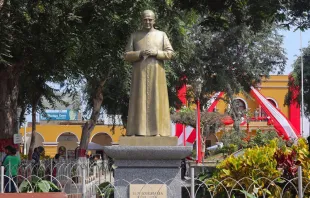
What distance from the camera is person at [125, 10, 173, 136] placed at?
387 inches

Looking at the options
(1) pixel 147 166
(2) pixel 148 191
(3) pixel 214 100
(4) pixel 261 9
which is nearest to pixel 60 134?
(3) pixel 214 100

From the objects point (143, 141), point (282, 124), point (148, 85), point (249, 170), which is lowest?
point (249, 170)

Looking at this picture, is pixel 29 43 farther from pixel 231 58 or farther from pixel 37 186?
pixel 231 58

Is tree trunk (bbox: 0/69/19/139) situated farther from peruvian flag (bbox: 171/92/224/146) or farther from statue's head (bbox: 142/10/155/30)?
peruvian flag (bbox: 171/92/224/146)

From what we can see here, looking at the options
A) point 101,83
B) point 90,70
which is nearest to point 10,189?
point 90,70

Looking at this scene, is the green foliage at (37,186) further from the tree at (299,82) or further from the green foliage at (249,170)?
the tree at (299,82)

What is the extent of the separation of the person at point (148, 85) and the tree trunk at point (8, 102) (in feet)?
25.8

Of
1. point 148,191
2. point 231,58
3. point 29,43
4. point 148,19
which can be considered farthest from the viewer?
point 231,58

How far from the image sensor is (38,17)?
15.7 m

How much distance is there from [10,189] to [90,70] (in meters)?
8.98

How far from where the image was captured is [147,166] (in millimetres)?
9531

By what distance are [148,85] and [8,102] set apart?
344 inches

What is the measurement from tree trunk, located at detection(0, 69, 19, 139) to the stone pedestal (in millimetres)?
8417

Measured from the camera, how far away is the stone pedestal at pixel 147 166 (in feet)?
30.9
